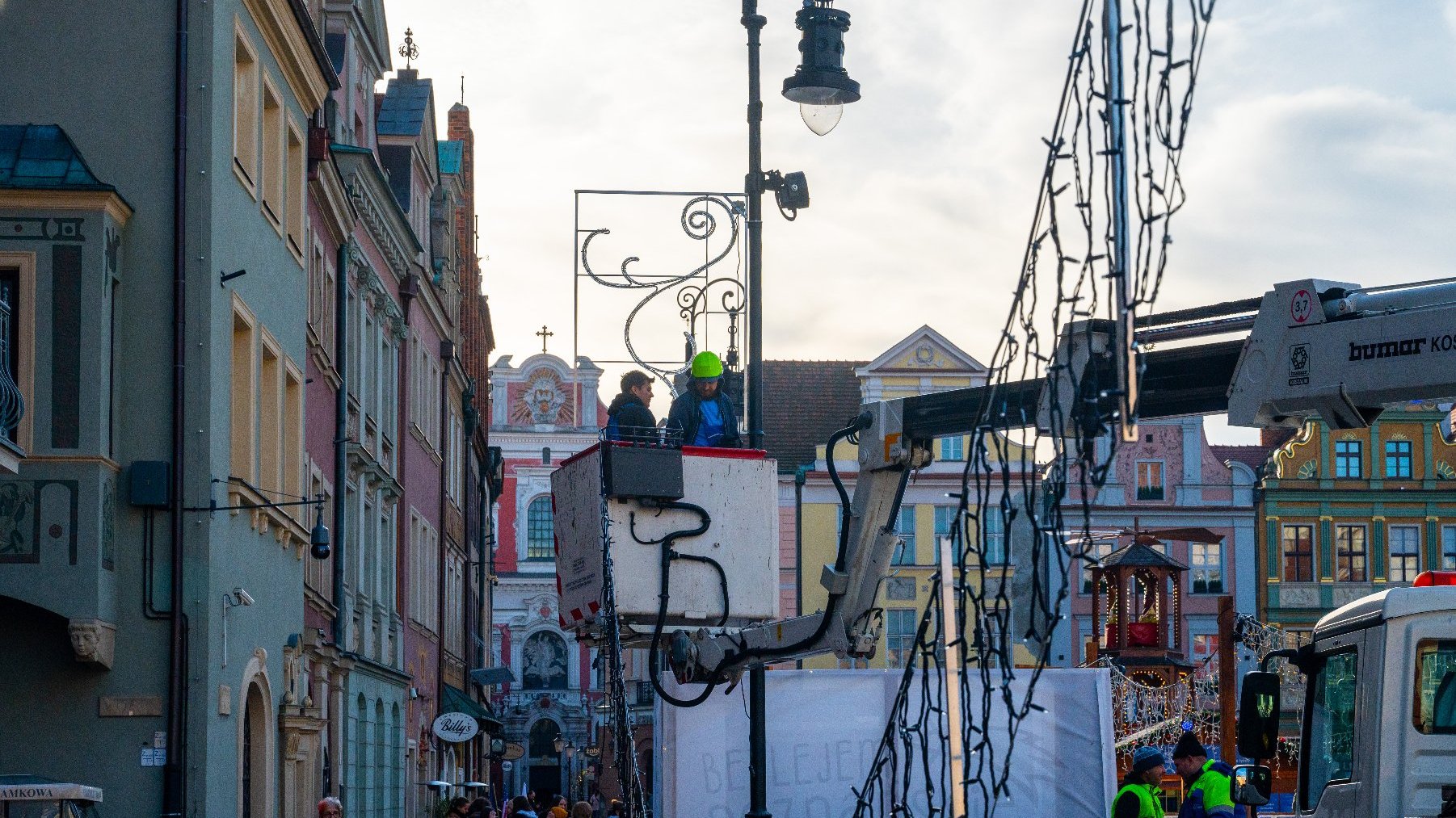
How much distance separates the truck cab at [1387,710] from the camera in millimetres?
10156

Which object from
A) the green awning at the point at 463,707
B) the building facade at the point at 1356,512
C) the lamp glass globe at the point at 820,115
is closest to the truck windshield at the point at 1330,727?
the lamp glass globe at the point at 820,115

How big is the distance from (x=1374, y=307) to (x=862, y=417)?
3643 mm

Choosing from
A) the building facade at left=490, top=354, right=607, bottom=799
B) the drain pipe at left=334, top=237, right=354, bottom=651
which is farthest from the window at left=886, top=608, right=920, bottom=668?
the drain pipe at left=334, top=237, right=354, bottom=651

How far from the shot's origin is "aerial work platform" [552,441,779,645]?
14578mm

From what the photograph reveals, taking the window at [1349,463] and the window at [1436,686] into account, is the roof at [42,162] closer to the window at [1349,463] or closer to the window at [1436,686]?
the window at [1436,686]

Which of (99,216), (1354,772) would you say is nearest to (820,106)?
(99,216)

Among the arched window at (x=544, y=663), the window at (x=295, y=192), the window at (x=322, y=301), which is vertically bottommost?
the arched window at (x=544, y=663)

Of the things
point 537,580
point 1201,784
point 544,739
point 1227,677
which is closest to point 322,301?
point 1227,677

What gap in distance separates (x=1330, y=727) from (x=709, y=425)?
19.5 ft

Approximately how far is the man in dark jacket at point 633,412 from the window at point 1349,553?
45033mm

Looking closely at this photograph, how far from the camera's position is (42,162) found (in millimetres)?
16453

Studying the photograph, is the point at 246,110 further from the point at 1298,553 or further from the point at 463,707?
the point at 1298,553

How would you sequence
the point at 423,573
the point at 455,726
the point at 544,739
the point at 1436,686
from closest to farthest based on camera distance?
1. the point at 1436,686
2. the point at 455,726
3. the point at 423,573
4. the point at 544,739

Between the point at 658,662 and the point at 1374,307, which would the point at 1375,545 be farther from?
the point at 1374,307
